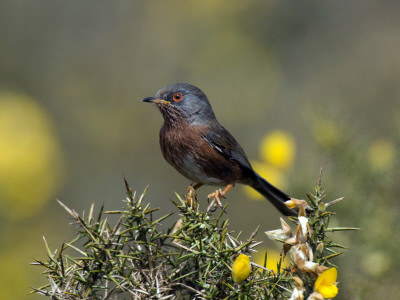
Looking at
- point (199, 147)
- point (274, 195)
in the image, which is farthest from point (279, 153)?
point (199, 147)

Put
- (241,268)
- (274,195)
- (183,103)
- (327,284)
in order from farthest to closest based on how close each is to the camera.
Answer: (183,103) < (274,195) < (241,268) < (327,284)

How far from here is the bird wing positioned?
4.61 m

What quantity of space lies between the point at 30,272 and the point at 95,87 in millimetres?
4243

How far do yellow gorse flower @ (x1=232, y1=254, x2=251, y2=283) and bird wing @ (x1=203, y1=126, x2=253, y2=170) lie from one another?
2.71 meters

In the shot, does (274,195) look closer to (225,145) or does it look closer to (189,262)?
(225,145)

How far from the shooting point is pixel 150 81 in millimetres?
8961

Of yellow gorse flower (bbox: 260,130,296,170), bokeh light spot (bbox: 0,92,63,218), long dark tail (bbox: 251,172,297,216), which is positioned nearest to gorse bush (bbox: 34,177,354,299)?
yellow gorse flower (bbox: 260,130,296,170)

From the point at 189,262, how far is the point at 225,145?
2590 mm

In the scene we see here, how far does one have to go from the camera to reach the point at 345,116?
143 inches

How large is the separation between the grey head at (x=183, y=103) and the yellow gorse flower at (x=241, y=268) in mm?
2870

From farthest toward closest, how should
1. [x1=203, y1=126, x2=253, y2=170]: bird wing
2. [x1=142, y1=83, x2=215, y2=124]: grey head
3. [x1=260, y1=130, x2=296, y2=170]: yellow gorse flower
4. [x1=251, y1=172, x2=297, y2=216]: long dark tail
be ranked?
[x1=142, y1=83, x2=215, y2=124]: grey head
[x1=203, y1=126, x2=253, y2=170]: bird wing
[x1=251, y1=172, x2=297, y2=216]: long dark tail
[x1=260, y1=130, x2=296, y2=170]: yellow gorse flower

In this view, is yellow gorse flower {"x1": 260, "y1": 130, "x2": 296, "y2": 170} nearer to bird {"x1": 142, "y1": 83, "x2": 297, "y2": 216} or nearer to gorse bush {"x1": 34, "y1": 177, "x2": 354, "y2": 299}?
bird {"x1": 142, "y1": 83, "x2": 297, "y2": 216}

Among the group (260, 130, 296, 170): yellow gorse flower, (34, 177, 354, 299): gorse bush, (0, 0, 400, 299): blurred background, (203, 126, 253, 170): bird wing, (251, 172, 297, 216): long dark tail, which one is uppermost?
(0, 0, 400, 299): blurred background

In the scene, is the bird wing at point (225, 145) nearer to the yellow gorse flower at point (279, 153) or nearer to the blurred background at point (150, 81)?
the yellow gorse flower at point (279, 153)
